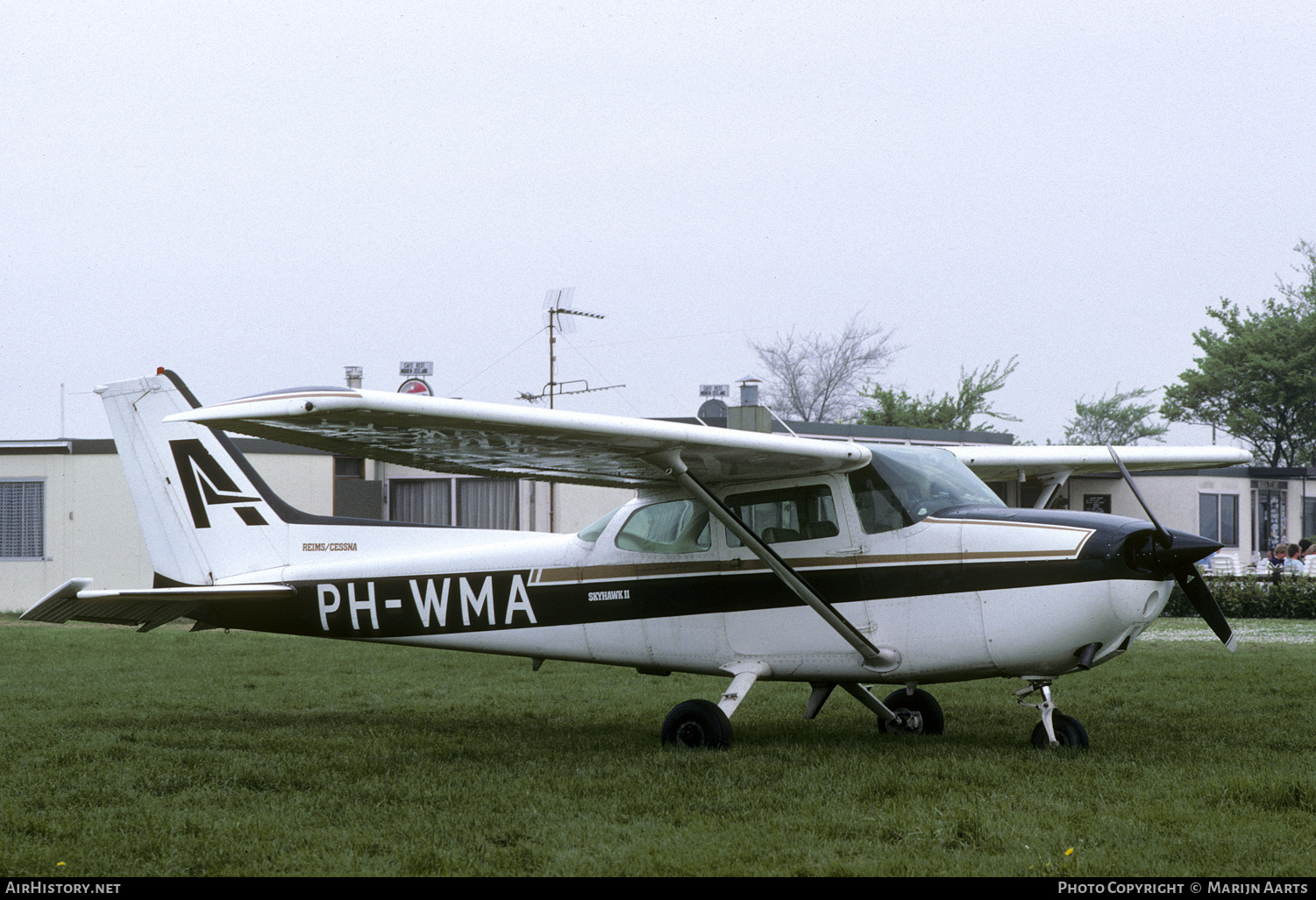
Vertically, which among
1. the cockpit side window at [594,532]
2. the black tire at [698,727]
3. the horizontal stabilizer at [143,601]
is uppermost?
the cockpit side window at [594,532]

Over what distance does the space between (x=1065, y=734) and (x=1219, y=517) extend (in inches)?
1048

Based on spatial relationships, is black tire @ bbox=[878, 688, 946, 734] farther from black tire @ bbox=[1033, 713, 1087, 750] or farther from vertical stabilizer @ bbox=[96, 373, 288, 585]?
vertical stabilizer @ bbox=[96, 373, 288, 585]

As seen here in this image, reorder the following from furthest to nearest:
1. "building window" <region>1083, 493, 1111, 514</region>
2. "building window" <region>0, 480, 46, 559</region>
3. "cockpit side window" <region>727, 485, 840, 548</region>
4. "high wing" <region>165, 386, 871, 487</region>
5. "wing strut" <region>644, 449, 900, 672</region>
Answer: "building window" <region>1083, 493, 1111, 514</region> < "building window" <region>0, 480, 46, 559</region> < "cockpit side window" <region>727, 485, 840, 548</region> < "wing strut" <region>644, 449, 900, 672</region> < "high wing" <region>165, 386, 871, 487</region>

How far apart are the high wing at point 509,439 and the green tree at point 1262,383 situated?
Result: 1747 inches

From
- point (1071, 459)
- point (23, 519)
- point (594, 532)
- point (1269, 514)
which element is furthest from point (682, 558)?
point (1269, 514)

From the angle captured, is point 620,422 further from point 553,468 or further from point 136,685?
point 136,685

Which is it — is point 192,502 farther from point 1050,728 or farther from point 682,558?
point 1050,728

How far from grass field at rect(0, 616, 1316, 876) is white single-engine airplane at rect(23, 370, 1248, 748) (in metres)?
0.62

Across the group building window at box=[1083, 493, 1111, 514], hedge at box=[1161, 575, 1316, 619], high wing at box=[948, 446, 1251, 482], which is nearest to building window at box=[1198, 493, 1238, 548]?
building window at box=[1083, 493, 1111, 514]

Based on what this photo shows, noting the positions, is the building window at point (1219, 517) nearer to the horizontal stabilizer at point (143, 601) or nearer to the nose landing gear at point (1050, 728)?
the nose landing gear at point (1050, 728)

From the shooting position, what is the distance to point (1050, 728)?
746cm

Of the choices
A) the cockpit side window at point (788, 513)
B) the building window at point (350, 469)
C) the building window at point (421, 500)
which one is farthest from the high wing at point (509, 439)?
the building window at point (350, 469)

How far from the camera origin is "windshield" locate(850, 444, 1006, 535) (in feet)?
25.5

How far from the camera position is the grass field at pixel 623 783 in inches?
193
